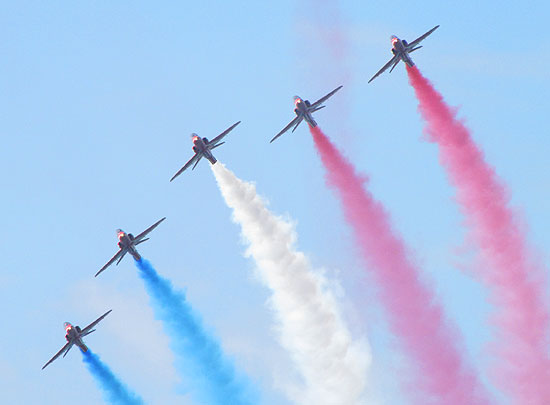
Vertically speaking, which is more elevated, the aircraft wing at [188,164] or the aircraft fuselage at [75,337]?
the aircraft wing at [188,164]

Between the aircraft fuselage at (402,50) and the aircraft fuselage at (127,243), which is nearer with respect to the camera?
the aircraft fuselage at (402,50)

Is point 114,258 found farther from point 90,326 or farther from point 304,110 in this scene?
point 304,110

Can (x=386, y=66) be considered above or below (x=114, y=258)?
below

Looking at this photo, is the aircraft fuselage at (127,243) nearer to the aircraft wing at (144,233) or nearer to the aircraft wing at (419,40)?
the aircraft wing at (144,233)

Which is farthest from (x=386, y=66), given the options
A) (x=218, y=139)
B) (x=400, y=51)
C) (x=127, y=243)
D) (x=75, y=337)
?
(x=75, y=337)

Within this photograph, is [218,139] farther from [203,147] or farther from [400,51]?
[400,51]

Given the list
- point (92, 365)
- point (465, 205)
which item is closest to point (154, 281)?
point (92, 365)

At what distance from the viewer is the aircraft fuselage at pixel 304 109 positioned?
3893 inches

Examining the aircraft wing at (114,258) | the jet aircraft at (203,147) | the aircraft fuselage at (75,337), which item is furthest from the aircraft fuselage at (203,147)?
the aircraft fuselage at (75,337)

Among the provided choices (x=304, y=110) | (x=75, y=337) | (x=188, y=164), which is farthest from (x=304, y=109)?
(x=75, y=337)

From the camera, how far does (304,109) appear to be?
98.9 m

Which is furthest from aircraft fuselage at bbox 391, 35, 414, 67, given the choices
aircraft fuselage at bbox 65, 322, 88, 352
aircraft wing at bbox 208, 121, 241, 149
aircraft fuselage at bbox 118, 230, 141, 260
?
aircraft fuselage at bbox 65, 322, 88, 352

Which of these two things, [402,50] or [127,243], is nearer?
[402,50]

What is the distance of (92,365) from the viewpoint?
102 m
